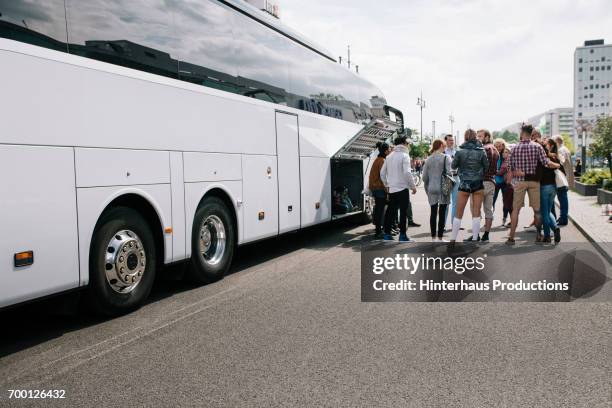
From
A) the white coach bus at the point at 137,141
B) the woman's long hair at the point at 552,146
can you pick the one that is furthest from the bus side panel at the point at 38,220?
the woman's long hair at the point at 552,146

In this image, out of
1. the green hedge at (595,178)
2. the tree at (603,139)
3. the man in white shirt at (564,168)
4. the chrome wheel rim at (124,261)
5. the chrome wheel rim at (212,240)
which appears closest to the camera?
the chrome wheel rim at (124,261)

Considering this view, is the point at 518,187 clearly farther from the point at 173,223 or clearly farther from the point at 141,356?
the point at 141,356

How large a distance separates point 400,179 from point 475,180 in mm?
1399

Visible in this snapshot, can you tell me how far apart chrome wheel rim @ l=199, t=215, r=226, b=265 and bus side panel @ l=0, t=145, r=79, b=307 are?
8.14 ft

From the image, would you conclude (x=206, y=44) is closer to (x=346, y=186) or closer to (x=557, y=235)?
(x=346, y=186)

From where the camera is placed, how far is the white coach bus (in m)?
4.92

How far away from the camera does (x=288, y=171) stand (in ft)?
33.9

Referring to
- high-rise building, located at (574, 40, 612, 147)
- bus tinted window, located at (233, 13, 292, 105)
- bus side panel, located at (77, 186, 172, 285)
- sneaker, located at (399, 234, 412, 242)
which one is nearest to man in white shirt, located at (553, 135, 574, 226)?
sneaker, located at (399, 234, 412, 242)

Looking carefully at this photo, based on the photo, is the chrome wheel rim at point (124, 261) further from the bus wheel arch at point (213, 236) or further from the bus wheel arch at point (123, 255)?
the bus wheel arch at point (213, 236)

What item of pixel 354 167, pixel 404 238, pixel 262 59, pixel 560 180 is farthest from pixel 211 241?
pixel 560 180

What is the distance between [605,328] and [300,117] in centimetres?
672

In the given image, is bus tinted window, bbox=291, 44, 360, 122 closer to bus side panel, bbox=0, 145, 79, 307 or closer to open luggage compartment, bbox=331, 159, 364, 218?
open luggage compartment, bbox=331, 159, 364, 218

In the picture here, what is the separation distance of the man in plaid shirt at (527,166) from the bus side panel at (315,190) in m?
3.52

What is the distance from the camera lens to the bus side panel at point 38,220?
471 cm
